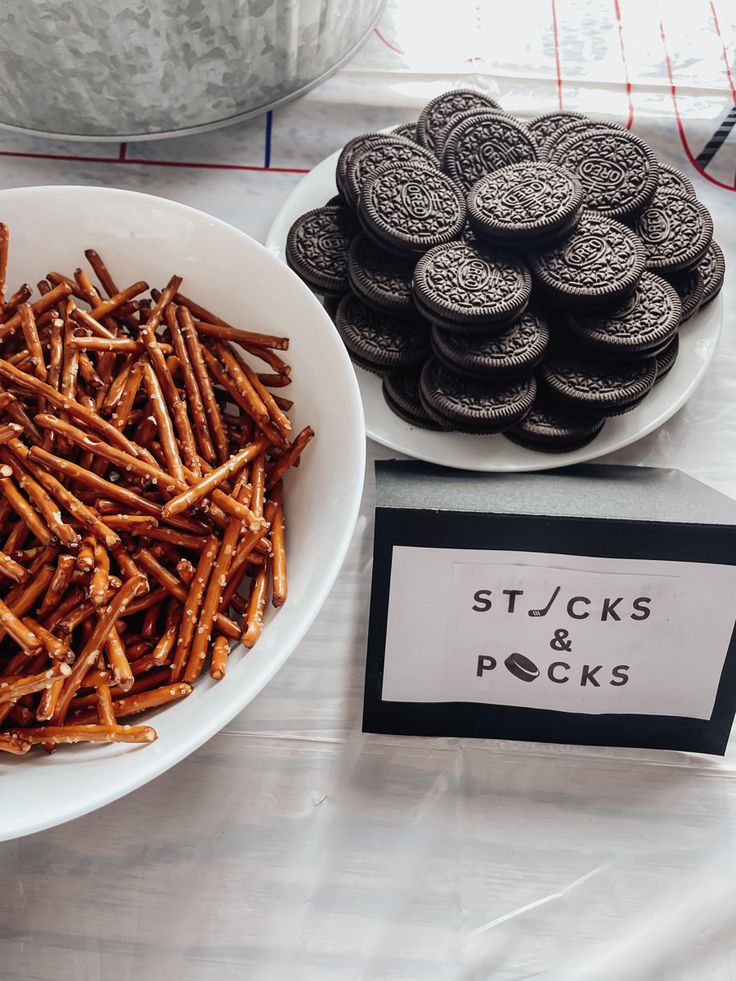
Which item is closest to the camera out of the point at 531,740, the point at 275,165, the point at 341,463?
the point at 341,463

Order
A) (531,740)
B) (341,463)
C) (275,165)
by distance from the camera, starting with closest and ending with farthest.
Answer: (341,463) → (531,740) → (275,165)

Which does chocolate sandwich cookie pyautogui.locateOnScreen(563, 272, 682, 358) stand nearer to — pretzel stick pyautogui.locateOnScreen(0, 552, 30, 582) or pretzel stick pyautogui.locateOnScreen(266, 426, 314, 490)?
pretzel stick pyautogui.locateOnScreen(266, 426, 314, 490)

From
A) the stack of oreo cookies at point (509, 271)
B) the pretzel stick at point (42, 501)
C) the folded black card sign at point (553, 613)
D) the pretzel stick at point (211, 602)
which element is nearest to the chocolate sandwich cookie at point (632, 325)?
the stack of oreo cookies at point (509, 271)

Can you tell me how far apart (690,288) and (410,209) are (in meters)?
0.26

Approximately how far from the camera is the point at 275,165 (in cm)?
96

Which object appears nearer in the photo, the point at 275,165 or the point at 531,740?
the point at 531,740

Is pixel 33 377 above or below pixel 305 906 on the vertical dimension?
above

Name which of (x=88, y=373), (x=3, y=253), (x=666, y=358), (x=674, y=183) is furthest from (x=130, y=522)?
(x=674, y=183)

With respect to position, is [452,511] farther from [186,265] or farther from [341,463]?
[186,265]

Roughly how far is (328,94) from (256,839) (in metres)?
0.79

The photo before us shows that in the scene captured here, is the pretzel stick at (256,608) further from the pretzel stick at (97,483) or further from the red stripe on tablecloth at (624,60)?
the red stripe on tablecloth at (624,60)

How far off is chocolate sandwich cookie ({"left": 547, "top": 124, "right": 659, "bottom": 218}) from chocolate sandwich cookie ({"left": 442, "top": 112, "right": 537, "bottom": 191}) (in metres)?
0.03

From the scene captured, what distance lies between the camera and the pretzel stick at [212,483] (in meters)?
0.54

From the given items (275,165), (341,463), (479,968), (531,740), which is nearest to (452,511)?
(341,463)
